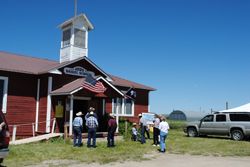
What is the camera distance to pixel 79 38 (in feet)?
81.9

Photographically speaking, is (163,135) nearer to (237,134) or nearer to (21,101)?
(237,134)

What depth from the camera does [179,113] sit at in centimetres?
6688

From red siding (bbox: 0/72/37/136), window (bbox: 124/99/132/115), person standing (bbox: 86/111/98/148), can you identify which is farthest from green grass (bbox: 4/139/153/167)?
window (bbox: 124/99/132/115)

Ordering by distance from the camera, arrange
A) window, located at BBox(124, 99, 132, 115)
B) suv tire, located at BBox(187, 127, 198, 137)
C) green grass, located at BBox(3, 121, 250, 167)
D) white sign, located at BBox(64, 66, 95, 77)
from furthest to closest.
A: 1. window, located at BBox(124, 99, 132, 115)
2. suv tire, located at BBox(187, 127, 198, 137)
3. white sign, located at BBox(64, 66, 95, 77)
4. green grass, located at BBox(3, 121, 250, 167)

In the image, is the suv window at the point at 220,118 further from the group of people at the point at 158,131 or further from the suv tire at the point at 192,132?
the group of people at the point at 158,131

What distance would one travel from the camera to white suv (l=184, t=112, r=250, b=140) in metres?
23.0

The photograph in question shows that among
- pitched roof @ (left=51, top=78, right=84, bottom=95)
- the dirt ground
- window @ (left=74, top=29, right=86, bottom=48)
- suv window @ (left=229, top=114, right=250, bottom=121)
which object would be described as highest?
window @ (left=74, top=29, right=86, bottom=48)

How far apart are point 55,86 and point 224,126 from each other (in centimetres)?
1119

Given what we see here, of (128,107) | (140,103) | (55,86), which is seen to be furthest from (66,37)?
(140,103)

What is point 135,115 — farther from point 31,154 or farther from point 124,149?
point 31,154

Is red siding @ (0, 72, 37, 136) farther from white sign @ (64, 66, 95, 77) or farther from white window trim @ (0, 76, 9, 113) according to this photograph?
white sign @ (64, 66, 95, 77)

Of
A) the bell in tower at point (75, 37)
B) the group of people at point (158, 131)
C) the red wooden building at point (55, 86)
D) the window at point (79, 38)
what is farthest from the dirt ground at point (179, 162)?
the window at point (79, 38)

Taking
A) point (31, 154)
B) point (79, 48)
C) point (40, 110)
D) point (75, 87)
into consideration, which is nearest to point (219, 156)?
point (31, 154)

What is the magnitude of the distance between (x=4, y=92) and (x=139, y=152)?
934 cm
